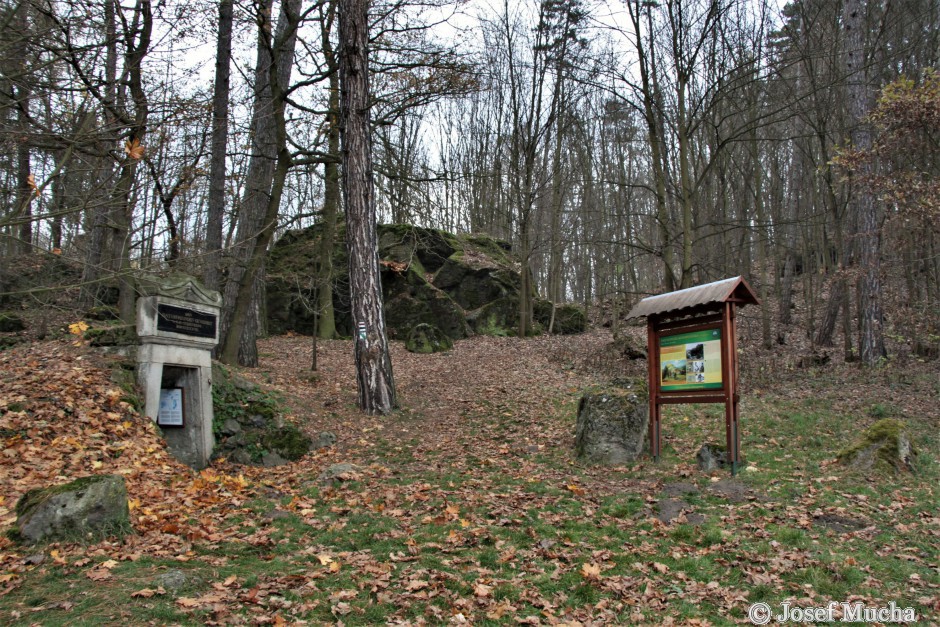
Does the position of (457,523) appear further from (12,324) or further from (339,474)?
(12,324)

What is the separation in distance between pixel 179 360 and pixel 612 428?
6449 mm

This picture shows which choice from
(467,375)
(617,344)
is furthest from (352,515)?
(617,344)

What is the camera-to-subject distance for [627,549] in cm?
521

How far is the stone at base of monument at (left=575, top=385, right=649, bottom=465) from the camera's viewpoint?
27.0 feet

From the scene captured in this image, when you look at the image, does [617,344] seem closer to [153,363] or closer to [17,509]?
[153,363]

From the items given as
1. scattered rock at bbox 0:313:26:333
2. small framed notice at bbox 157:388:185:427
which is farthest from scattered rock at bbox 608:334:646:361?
scattered rock at bbox 0:313:26:333

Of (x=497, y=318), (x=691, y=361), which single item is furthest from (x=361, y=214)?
(x=497, y=318)

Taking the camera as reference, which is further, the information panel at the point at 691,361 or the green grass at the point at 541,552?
the information panel at the point at 691,361

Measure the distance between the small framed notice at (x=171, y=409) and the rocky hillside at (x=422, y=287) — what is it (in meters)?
10.6

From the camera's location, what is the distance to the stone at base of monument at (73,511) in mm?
4691

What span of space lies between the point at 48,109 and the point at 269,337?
1378 centimetres

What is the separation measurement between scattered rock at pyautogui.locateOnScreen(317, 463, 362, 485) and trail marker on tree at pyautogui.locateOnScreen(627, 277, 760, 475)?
170 inches

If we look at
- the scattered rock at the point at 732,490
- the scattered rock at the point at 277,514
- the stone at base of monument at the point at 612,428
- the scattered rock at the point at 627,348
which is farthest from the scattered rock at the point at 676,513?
the scattered rock at the point at 627,348

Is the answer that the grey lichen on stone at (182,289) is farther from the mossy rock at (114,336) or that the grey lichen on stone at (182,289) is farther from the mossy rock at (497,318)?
the mossy rock at (497,318)
